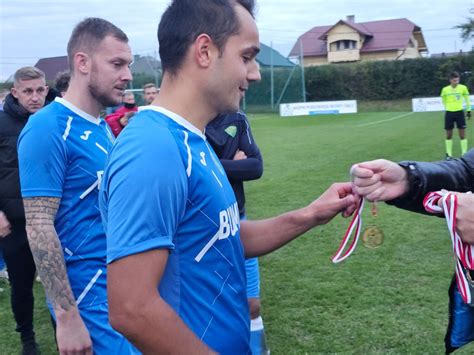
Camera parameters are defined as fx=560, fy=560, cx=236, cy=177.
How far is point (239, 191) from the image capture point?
4129 millimetres

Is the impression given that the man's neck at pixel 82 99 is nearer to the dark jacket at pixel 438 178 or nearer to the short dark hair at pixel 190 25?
the short dark hair at pixel 190 25

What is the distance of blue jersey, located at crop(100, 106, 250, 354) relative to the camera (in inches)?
58.6

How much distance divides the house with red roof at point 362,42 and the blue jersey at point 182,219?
203 ft

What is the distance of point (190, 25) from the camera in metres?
1.75

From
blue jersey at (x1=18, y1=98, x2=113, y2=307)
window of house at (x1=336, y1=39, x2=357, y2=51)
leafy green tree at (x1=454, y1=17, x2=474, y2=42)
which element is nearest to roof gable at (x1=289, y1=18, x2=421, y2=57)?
window of house at (x1=336, y1=39, x2=357, y2=51)

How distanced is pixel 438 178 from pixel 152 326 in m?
1.45

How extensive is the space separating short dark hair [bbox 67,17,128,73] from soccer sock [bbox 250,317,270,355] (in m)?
2.26

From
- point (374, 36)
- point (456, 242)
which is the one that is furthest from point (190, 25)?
point (374, 36)

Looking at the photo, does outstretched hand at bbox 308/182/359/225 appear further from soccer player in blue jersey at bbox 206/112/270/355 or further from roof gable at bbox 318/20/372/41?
roof gable at bbox 318/20/372/41

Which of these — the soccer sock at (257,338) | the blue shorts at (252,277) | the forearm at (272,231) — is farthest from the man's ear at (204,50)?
the soccer sock at (257,338)

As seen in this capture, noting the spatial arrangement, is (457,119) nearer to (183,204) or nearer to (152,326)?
(183,204)

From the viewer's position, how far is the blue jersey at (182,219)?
4.89 feet

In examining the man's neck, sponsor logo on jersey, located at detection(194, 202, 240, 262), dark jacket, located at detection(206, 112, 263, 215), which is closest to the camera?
sponsor logo on jersey, located at detection(194, 202, 240, 262)

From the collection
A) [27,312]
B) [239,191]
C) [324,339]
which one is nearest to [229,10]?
[239,191]
